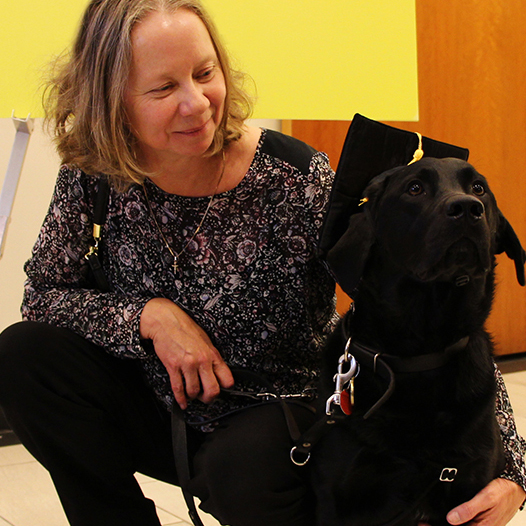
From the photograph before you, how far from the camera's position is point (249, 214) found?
1.19 meters

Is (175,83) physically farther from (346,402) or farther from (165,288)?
(346,402)

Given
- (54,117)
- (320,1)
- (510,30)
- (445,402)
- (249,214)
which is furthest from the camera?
(510,30)

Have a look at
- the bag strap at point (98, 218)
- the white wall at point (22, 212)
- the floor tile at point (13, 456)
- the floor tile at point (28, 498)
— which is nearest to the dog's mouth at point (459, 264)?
the bag strap at point (98, 218)

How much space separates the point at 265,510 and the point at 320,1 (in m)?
1.12

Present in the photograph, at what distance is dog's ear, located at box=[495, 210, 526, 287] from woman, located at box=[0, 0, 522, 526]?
0.32 meters

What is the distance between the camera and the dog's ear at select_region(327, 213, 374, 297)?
97 centimetres

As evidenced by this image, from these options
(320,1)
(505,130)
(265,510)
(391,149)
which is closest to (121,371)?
(265,510)

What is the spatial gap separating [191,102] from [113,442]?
63 cm

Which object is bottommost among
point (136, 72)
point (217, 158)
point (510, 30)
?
point (217, 158)

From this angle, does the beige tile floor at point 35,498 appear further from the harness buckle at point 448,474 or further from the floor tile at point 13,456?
the harness buckle at point 448,474

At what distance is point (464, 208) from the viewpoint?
853 mm

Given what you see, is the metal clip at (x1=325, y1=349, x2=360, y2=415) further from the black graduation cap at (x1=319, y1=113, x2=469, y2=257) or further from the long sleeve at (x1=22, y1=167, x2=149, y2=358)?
the long sleeve at (x1=22, y1=167, x2=149, y2=358)

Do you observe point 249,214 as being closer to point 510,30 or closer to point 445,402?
point 445,402

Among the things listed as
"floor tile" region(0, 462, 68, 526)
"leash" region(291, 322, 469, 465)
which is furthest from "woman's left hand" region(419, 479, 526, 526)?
"floor tile" region(0, 462, 68, 526)
